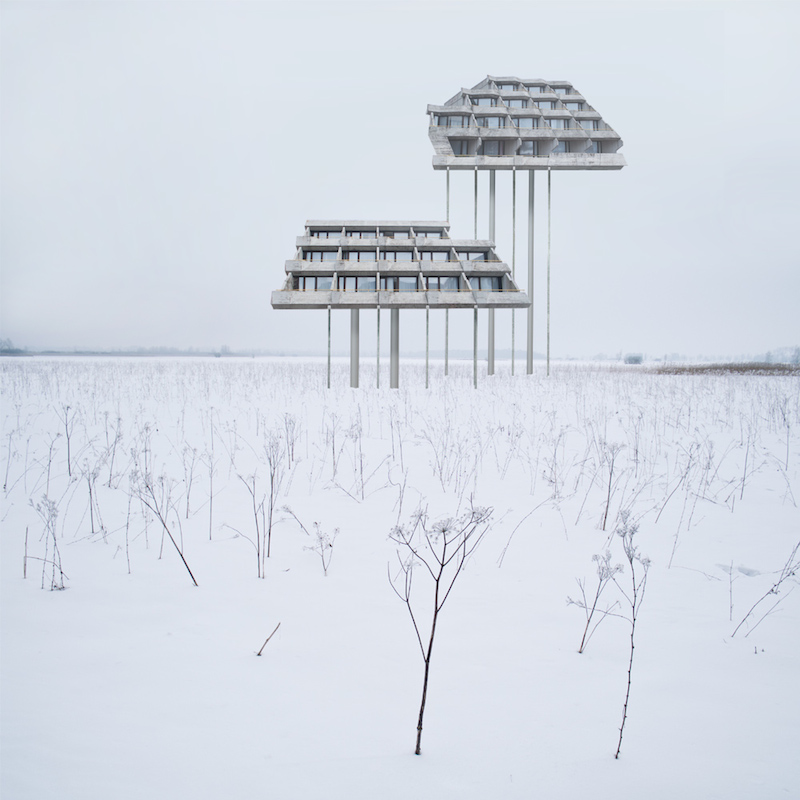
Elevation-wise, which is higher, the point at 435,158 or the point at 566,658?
the point at 435,158

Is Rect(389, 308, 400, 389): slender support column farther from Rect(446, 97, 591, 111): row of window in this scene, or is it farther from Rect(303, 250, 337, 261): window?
Rect(446, 97, 591, 111): row of window

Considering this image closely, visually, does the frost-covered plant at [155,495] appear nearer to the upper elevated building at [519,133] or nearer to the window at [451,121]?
the upper elevated building at [519,133]

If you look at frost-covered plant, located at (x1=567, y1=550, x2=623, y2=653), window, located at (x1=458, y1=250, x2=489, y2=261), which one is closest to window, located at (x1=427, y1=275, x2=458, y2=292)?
window, located at (x1=458, y1=250, x2=489, y2=261)

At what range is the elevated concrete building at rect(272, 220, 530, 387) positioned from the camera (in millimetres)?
16562

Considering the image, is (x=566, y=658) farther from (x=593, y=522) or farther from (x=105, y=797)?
(x=593, y=522)

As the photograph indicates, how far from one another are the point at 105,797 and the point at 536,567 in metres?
2.74

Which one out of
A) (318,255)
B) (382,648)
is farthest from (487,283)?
(382,648)

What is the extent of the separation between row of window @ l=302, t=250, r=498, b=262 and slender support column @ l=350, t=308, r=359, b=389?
1.93m

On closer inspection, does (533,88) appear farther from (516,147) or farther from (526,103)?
(516,147)

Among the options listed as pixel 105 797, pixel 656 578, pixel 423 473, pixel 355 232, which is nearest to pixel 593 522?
pixel 656 578

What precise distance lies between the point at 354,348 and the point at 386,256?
3455mm

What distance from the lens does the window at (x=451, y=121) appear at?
75.6ft

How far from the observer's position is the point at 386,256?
18.4 m

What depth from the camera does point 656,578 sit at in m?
3.49
